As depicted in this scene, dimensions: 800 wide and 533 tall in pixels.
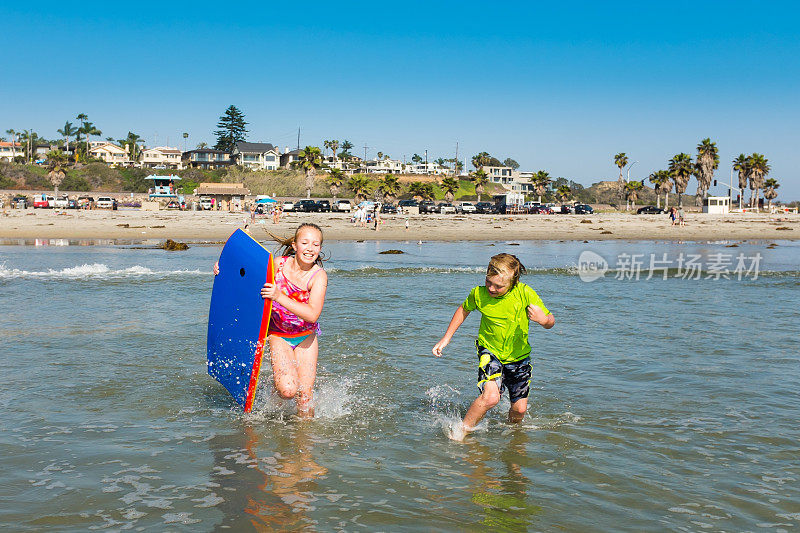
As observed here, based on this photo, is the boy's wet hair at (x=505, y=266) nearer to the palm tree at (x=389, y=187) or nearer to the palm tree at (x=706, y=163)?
the palm tree at (x=389, y=187)

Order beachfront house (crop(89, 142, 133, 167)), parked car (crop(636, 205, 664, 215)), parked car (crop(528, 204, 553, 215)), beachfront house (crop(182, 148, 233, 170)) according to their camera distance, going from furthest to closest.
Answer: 1. beachfront house (crop(89, 142, 133, 167))
2. beachfront house (crop(182, 148, 233, 170))
3. parked car (crop(636, 205, 664, 215))
4. parked car (crop(528, 204, 553, 215))

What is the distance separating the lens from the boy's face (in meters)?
5.00

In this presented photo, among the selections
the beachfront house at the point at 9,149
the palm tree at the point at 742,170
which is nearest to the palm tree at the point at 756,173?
the palm tree at the point at 742,170

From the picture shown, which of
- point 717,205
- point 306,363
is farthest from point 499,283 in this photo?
point 717,205

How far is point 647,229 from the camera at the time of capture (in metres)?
47.0

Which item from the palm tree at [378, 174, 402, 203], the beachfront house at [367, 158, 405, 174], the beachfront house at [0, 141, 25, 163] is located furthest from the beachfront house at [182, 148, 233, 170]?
the palm tree at [378, 174, 402, 203]

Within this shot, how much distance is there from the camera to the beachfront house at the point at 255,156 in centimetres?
13975

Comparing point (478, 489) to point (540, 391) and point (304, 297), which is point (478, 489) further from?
point (540, 391)

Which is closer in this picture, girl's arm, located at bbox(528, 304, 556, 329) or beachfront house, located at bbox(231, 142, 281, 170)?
girl's arm, located at bbox(528, 304, 556, 329)

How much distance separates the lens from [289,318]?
5457 mm

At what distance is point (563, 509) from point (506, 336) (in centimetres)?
137

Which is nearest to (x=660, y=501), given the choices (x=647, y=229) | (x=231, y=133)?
(x=647, y=229)

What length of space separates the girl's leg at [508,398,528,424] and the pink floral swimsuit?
1.84 meters

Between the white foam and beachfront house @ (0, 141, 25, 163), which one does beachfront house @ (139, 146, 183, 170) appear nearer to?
beachfront house @ (0, 141, 25, 163)
